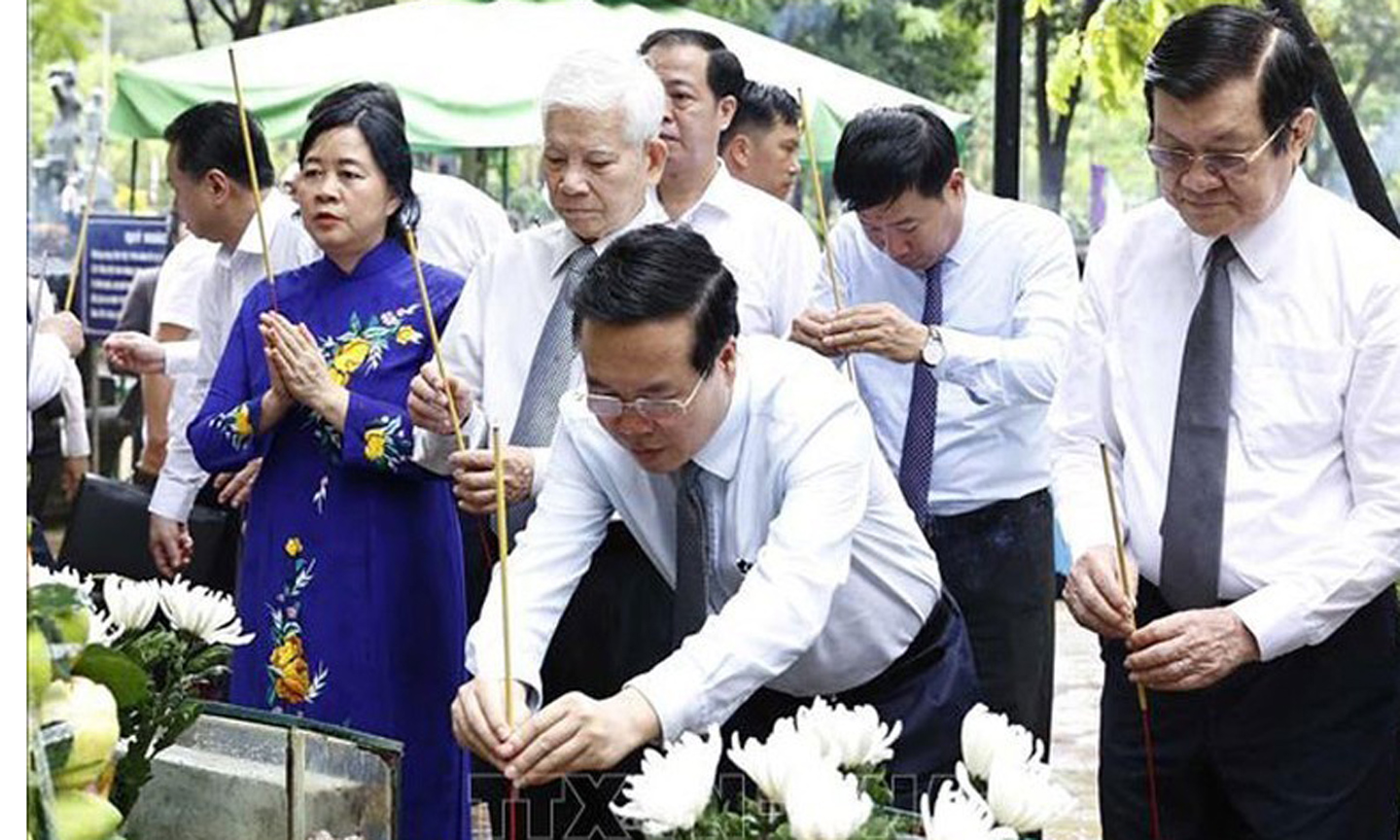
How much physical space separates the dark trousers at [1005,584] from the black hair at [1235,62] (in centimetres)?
163

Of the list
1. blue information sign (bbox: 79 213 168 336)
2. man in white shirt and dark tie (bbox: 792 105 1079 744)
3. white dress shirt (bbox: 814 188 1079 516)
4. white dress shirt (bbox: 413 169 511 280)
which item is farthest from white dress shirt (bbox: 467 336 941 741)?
blue information sign (bbox: 79 213 168 336)

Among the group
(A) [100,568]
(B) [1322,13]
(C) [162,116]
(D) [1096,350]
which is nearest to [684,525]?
(D) [1096,350]

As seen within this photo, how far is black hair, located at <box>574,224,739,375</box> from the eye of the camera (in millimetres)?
2668

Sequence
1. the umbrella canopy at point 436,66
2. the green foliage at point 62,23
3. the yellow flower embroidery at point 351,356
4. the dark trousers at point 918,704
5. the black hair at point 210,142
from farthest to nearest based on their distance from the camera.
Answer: the green foliage at point 62,23
the umbrella canopy at point 436,66
the black hair at point 210,142
the yellow flower embroidery at point 351,356
the dark trousers at point 918,704

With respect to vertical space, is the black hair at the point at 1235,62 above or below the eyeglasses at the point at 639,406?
above

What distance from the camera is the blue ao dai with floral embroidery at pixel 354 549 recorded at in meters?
3.88

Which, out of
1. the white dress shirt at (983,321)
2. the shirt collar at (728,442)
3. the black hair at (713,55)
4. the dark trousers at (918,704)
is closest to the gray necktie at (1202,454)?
the dark trousers at (918,704)

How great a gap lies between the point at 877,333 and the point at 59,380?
185 centimetres

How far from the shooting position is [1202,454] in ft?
9.86

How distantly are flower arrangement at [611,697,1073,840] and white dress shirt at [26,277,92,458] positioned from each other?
2.26ft

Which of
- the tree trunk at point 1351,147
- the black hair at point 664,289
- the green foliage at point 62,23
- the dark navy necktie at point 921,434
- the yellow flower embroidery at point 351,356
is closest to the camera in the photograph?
the black hair at point 664,289

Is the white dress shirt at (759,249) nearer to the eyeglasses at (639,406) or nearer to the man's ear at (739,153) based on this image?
the eyeglasses at (639,406)

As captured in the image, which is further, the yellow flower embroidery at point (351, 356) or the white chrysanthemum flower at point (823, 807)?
the yellow flower embroidery at point (351, 356)

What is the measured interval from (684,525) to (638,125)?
39.1 inches
